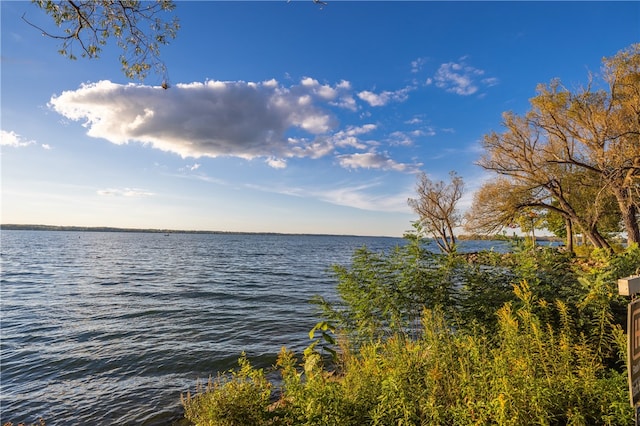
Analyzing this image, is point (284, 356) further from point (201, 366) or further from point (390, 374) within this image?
point (201, 366)

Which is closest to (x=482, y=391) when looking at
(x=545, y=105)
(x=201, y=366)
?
(x=201, y=366)

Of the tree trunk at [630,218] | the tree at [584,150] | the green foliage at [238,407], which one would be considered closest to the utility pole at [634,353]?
the green foliage at [238,407]

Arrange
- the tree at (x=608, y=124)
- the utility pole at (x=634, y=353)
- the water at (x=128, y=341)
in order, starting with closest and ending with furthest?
the utility pole at (x=634, y=353) → the water at (x=128, y=341) → the tree at (x=608, y=124)

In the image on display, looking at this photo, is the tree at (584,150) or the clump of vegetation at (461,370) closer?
the clump of vegetation at (461,370)

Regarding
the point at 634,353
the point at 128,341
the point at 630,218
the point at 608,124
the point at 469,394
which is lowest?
the point at 128,341

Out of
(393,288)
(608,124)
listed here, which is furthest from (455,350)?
(608,124)

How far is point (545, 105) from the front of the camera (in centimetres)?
2305

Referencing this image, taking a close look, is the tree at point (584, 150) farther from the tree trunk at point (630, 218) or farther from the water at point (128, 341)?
the water at point (128, 341)

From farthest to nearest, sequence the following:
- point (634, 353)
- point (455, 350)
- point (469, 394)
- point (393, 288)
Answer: point (393, 288) → point (455, 350) → point (469, 394) → point (634, 353)

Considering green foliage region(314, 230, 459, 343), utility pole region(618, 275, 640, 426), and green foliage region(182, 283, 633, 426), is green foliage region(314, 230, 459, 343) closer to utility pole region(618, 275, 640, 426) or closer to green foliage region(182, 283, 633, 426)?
green foliage region(182, 283, 633, 426)

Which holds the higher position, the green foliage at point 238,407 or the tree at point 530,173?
the tree at point 530,173

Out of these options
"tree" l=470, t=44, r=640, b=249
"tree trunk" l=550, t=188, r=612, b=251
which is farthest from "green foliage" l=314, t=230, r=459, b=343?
"tree trunk" l=550, t=188, r=612, b=251

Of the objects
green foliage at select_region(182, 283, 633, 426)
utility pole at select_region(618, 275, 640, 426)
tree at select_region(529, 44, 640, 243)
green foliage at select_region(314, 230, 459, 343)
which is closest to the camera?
utility pole at select_region(618, 275, 640, 426)

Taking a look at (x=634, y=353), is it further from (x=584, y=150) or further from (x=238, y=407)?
(x=584, y=150)
